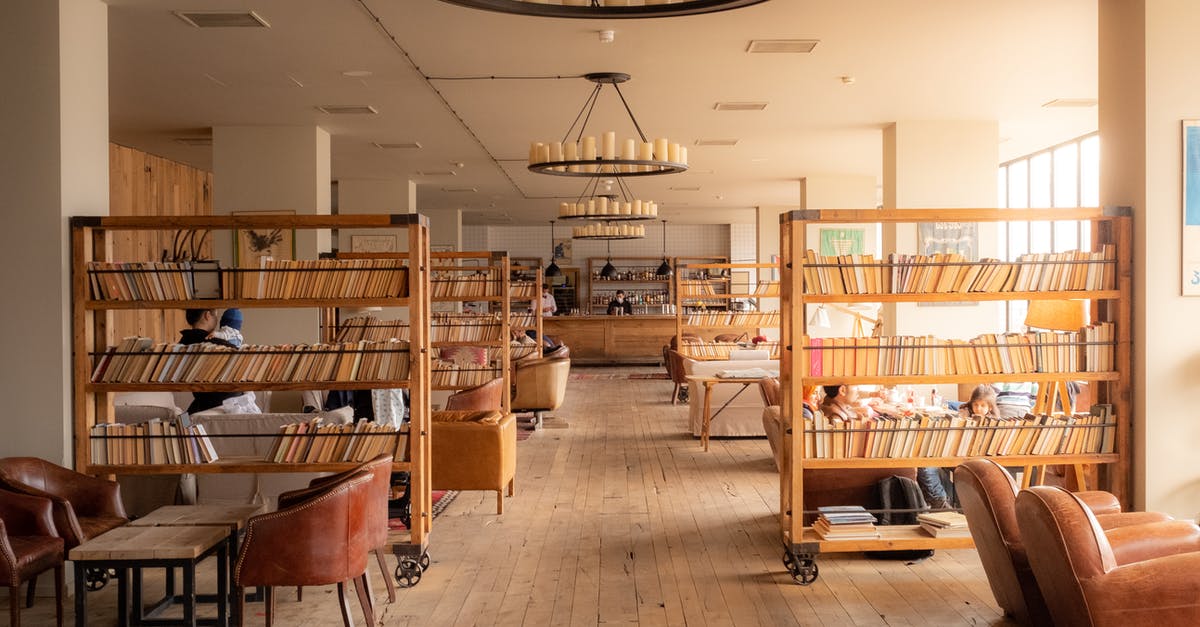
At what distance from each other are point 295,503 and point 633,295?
20.7m

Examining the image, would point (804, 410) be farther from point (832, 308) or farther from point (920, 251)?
point (832, 308)

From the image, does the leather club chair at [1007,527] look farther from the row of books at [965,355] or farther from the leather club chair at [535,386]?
the leather club chair at [535,386]

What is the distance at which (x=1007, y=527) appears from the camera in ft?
15.0

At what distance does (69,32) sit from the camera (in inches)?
227

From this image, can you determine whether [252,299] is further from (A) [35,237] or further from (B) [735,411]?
(B) [735,411]

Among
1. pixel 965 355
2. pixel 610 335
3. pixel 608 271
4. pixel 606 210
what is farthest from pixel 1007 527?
pixel 608 271

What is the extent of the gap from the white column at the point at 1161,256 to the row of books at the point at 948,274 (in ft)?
0.88

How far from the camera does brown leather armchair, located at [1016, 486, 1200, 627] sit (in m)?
3.70

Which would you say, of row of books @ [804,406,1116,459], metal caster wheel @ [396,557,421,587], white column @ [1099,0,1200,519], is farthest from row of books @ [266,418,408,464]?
white column @ [1099,0,1200,519]

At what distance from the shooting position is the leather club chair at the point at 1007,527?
4.52m

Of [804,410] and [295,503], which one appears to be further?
[804,410]

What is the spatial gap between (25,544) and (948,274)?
5106 millimetres

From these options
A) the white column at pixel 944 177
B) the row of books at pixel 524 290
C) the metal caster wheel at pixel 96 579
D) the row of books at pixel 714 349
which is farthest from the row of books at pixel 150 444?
the row of books at pixel 714 349

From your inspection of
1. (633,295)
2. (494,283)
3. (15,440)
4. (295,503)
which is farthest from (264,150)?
(633,295)
